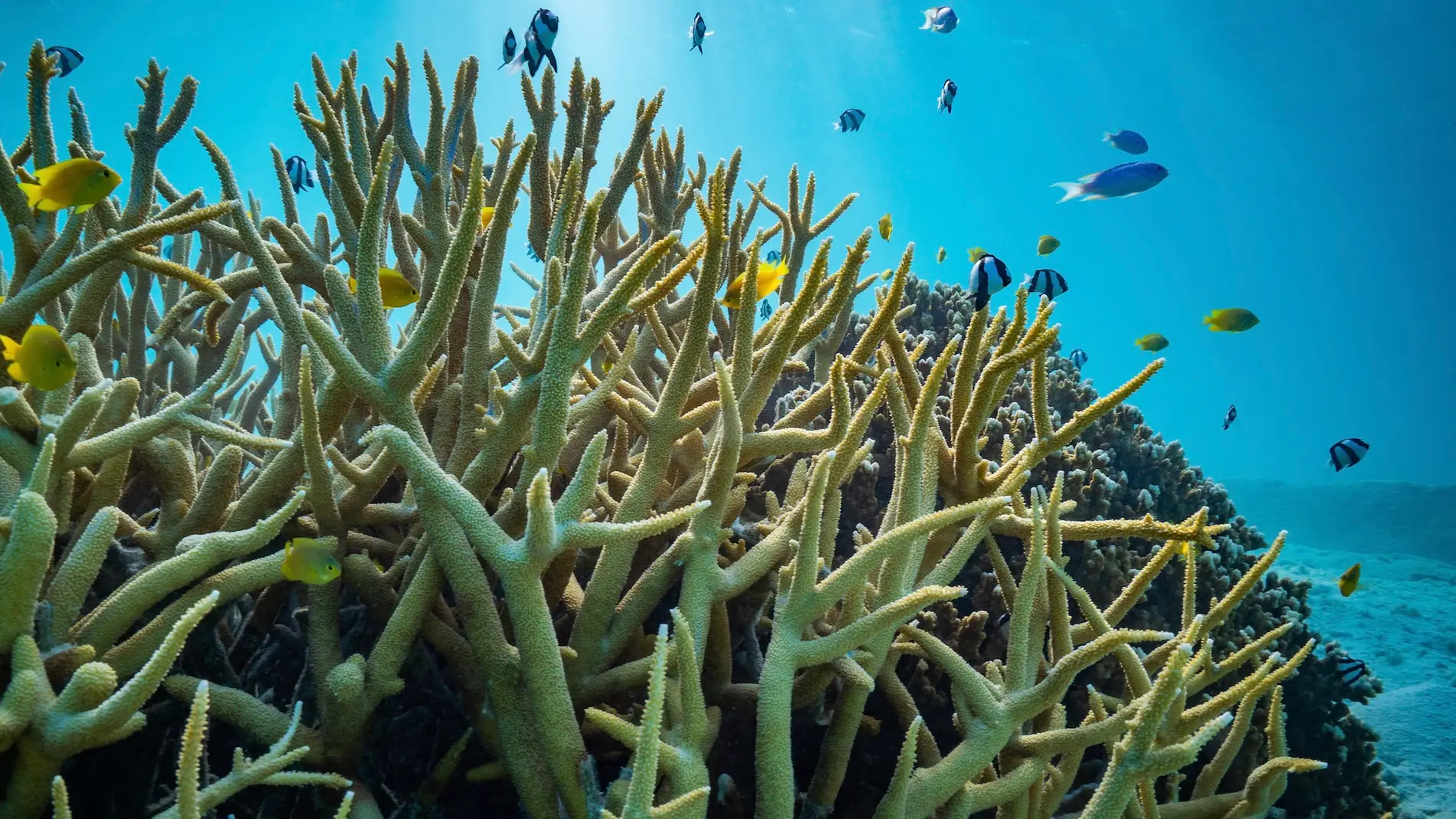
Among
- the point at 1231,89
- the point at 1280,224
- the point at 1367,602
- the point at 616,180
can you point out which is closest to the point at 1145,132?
the point at 1231,89

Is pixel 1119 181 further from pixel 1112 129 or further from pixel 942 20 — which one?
pixel 1112 129

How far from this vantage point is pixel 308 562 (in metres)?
1.71

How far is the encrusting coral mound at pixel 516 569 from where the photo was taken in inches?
59.4

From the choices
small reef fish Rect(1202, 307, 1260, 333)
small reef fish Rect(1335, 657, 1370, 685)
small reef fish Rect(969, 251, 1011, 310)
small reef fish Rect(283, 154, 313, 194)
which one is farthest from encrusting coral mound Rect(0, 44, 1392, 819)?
small reef fish Rect(1202, 307, 1260, 333)

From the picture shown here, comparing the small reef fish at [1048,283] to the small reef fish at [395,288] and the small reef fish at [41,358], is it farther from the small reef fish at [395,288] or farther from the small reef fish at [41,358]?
the small reef fish at [41,358]

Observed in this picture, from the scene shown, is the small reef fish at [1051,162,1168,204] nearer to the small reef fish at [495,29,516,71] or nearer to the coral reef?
the coral reef

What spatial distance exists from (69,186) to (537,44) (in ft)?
6.41

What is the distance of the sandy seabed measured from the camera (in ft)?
21.7

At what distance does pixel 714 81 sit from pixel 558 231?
110187 mm

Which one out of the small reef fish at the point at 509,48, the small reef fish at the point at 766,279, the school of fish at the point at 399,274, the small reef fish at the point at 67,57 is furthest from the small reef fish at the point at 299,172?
the small reef fish at the point at 766,279

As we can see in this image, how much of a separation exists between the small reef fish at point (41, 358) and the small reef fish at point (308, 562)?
0.78 metres

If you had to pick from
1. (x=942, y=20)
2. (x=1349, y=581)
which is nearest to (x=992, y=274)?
(x=1349, y=581)

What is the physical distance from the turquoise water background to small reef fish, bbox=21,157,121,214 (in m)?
41.3

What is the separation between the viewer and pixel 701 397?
2178 millimetres
